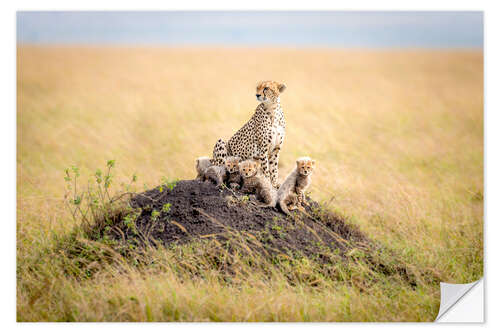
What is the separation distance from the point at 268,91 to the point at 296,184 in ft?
3.16

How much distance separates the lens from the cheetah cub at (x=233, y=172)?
4715 mm

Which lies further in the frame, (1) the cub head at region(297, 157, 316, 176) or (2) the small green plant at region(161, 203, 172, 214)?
(2) the small green plant at region(161, 203, 172, 214)

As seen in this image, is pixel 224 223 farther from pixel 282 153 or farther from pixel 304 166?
pixel 282 153

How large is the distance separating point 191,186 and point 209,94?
7234 mm

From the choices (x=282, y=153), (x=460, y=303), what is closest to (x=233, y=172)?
(x=460, y=303)

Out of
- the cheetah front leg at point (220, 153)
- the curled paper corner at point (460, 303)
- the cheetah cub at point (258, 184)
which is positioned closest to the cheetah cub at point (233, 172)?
the cheetah cub at point (258, 184)

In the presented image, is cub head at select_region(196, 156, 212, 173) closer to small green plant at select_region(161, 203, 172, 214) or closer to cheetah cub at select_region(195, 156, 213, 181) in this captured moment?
cheetah cub at select_region(195, 156, 213, 181)

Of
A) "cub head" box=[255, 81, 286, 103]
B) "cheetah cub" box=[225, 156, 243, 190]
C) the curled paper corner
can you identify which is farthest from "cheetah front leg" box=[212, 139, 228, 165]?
the curled paper corner

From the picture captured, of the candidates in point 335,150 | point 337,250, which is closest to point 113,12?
point 337,250

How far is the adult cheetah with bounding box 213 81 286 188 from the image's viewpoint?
4777mm

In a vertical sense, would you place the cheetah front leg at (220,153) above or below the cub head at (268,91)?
below

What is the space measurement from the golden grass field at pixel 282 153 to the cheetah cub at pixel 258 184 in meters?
0.82

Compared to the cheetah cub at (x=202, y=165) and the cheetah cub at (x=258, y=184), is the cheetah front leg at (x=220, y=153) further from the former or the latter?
the cheetah cub at (x=258, y=184)

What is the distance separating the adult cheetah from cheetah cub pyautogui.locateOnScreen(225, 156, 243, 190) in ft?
0.63
